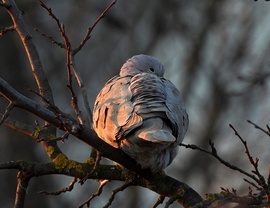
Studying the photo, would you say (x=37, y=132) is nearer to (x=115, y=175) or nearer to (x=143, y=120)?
(x=115, y=175)

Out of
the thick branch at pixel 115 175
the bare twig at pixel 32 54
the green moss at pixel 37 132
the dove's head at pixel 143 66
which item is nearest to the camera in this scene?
the thick branch at pixel 115 175

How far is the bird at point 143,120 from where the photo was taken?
4523 mm

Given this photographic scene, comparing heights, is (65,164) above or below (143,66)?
below

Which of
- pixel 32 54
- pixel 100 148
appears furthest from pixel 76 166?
pixel 32 54

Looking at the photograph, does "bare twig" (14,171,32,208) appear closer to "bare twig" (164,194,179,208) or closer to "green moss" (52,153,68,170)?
"green moss" (52,153,68,170)

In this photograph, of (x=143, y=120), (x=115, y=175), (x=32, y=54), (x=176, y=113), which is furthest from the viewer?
(x=32, y=54)

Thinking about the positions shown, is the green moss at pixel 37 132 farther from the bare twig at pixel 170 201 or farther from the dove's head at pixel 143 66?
the dove's head at pixel 143 66

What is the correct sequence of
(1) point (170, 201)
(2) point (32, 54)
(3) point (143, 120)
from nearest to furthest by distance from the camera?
(1) point (170, 201) < (3) point (143, 120) < (2) point (32, 54)

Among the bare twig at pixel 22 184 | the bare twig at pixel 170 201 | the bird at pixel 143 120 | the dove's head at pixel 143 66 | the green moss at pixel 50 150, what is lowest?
the bare twig at pixel 22 184

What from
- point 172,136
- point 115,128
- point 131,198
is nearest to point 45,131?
point 115,128

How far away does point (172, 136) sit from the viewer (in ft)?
14.4

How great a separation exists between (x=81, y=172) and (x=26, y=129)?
1.47 ft

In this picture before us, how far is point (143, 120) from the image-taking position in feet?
14.9

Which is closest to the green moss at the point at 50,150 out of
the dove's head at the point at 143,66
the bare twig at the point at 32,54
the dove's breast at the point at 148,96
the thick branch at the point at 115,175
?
the thick branch at the point at 115,175
